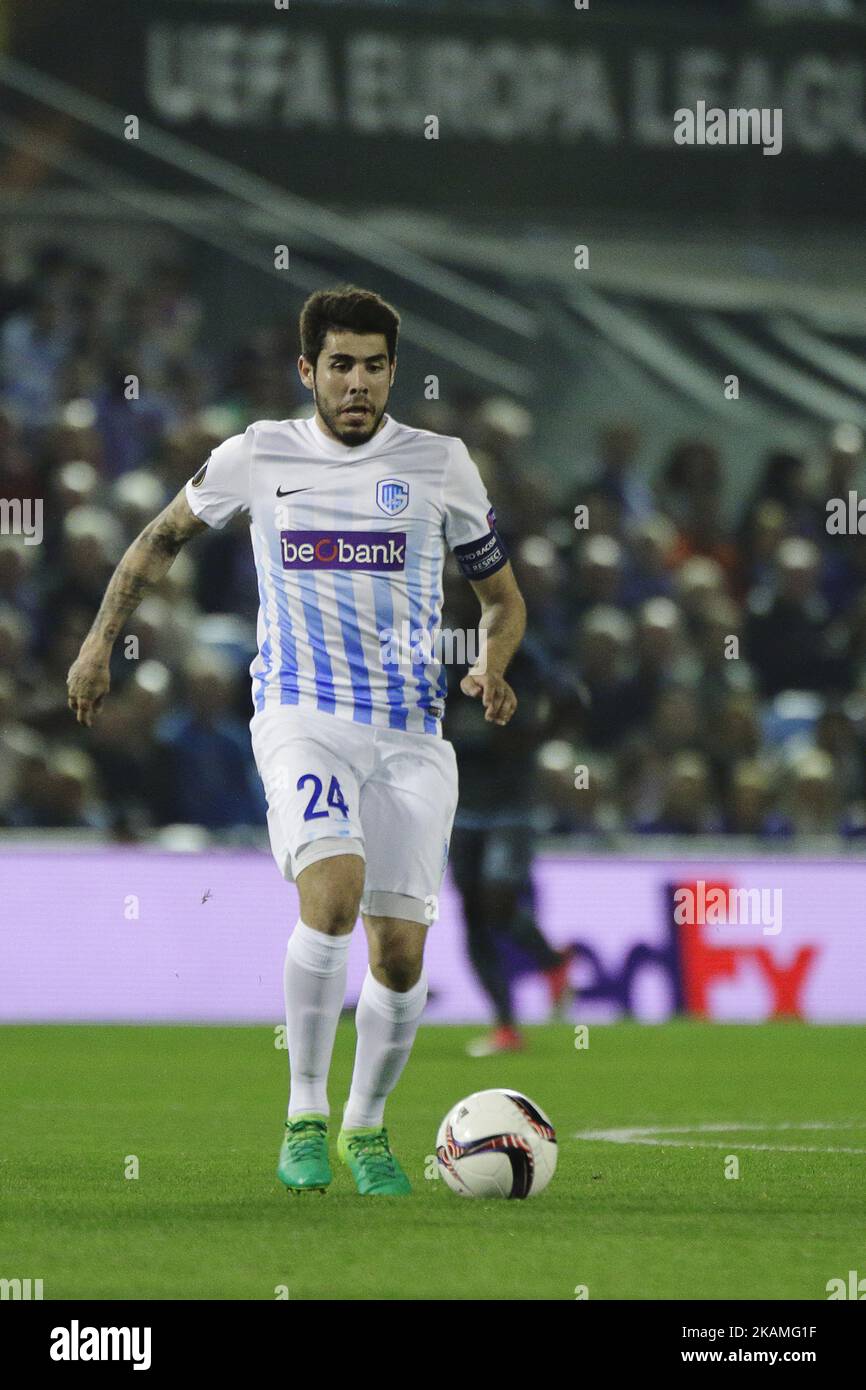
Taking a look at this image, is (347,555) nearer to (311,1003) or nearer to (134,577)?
(134,577)

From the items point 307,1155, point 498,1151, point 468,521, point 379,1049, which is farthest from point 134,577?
point 498,1151

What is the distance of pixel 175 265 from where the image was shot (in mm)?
15172

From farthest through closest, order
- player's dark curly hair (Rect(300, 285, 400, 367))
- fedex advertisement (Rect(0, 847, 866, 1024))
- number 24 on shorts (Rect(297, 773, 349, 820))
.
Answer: fedex advertisement (Rect(0, 847, 866, 1024))
player's dark curly hair (Rect(300, 285, 400, 367))
number 24 on shorts (Rect(297, 773, 349, 820))

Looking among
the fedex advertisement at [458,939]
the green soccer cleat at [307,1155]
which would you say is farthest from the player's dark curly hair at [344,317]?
the fedex advertisement at [458,939]

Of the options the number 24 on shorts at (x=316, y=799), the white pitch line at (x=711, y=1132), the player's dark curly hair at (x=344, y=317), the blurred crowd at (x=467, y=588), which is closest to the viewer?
the number 24 on shorts at (x=316, y=799)

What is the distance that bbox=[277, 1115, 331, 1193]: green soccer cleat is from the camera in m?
5.52

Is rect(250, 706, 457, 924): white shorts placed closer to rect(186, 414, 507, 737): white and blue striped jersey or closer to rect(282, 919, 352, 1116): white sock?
rect(186, 414, 507, 737): white and blue striped jersey

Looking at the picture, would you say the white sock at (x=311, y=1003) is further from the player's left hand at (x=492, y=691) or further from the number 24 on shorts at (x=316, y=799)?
the player's left hand at (x=492, y=691)

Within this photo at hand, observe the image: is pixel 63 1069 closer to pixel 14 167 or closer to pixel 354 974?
pixel 354 974

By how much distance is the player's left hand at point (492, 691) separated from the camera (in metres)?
5.84

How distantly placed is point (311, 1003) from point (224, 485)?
1274mm

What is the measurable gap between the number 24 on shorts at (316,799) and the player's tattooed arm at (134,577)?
612mm

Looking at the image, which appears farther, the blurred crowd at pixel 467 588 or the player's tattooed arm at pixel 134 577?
the blurred crowd at pixel 467 588

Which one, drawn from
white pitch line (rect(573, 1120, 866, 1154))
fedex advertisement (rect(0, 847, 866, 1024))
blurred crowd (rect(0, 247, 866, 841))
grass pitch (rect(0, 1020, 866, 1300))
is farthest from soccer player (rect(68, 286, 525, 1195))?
fedex advertisement (rect(0, 847, 866, 1024))
